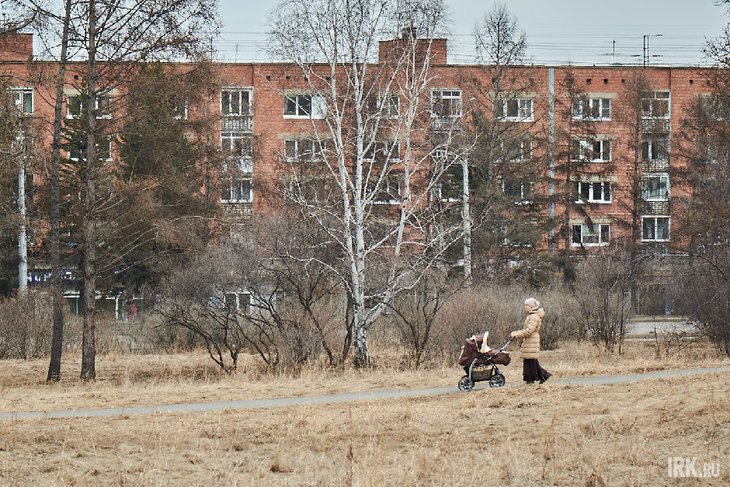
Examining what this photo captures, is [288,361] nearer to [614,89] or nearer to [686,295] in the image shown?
[686,295]

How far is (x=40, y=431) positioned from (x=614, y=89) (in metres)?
56.0

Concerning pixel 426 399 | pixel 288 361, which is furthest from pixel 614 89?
pixel 426 399

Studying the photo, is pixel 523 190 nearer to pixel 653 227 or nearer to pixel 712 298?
pixel 653 227

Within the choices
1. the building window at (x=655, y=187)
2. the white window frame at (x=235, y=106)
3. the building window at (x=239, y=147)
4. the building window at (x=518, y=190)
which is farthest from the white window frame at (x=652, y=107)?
the building window at (x=239, y=147)

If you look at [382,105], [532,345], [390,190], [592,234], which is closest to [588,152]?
[592,234]

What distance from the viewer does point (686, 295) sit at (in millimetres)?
34406

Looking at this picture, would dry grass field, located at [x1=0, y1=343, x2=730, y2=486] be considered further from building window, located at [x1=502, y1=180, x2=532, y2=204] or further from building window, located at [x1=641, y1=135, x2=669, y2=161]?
building window, located at [x1=641, y1=135, x2=669, y2=161]

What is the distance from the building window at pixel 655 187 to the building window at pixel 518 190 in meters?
7.83

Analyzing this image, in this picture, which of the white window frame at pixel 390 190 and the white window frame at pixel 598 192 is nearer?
the white window frame at pixel 390 190

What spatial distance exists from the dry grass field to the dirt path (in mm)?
633

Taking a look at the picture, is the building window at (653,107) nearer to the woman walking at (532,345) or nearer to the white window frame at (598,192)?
the white window frame at (598,192)

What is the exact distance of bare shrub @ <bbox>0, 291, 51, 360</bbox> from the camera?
3559 centimetres
